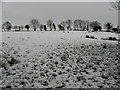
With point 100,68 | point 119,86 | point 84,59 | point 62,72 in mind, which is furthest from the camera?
point 84,59

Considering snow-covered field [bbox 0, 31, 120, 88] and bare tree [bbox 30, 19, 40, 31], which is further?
bare tree [bbox 30, 19, 40, 31]

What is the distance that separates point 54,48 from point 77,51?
263 cm

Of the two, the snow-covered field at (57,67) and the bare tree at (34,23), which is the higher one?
the bare tree at (34,23)

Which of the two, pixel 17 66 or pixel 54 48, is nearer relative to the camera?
pixel 17 66

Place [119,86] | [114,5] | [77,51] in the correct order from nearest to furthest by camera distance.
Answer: [119,86] → [77,51] → [114,5]

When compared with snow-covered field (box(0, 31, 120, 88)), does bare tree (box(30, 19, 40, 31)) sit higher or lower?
higher

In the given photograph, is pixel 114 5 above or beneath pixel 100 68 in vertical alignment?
above

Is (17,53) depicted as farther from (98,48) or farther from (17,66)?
(98,48)

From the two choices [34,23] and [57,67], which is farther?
[34,23]

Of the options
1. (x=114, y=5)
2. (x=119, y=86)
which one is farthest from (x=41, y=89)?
(x=114, y=5)

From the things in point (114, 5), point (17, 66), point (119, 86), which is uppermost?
point (114, 5)

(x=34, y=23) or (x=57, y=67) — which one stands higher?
(x=34, y=23)

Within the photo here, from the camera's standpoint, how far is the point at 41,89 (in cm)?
916

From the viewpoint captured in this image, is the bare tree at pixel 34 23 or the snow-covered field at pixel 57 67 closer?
the snow-covered field at pixel 57 67
